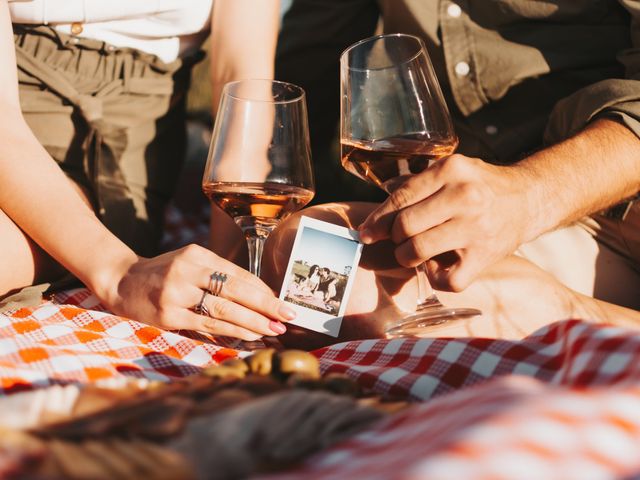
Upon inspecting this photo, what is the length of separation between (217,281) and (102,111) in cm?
77

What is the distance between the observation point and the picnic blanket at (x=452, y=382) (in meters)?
0.43

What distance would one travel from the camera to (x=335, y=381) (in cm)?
69

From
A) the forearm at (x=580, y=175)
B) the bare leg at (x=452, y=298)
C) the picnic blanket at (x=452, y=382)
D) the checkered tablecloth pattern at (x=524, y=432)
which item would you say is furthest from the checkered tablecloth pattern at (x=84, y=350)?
the forearm at (x=580, y=175)

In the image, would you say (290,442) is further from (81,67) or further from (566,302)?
(81,67)

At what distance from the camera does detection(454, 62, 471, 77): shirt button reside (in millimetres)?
1641

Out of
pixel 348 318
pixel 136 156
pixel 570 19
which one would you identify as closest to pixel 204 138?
pixel 136 156

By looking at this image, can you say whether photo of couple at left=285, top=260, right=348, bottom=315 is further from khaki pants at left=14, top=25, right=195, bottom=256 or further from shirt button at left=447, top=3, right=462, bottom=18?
shirt button at left=447, top=3, right=462, bottom=18

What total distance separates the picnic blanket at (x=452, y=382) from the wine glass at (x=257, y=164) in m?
0.22

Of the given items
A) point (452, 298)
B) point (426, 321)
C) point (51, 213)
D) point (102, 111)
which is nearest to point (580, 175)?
point (452, 298)

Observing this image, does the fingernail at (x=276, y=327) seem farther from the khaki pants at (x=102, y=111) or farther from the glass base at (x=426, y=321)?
the khaki pants at (x=102, y=111)

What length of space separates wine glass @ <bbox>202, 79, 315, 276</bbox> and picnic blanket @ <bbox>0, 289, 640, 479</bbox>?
215 mm

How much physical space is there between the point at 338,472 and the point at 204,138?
2539 mm

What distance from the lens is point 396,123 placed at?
1.04m

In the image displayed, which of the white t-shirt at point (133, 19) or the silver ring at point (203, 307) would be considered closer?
the silver ring at point (203, 307)
